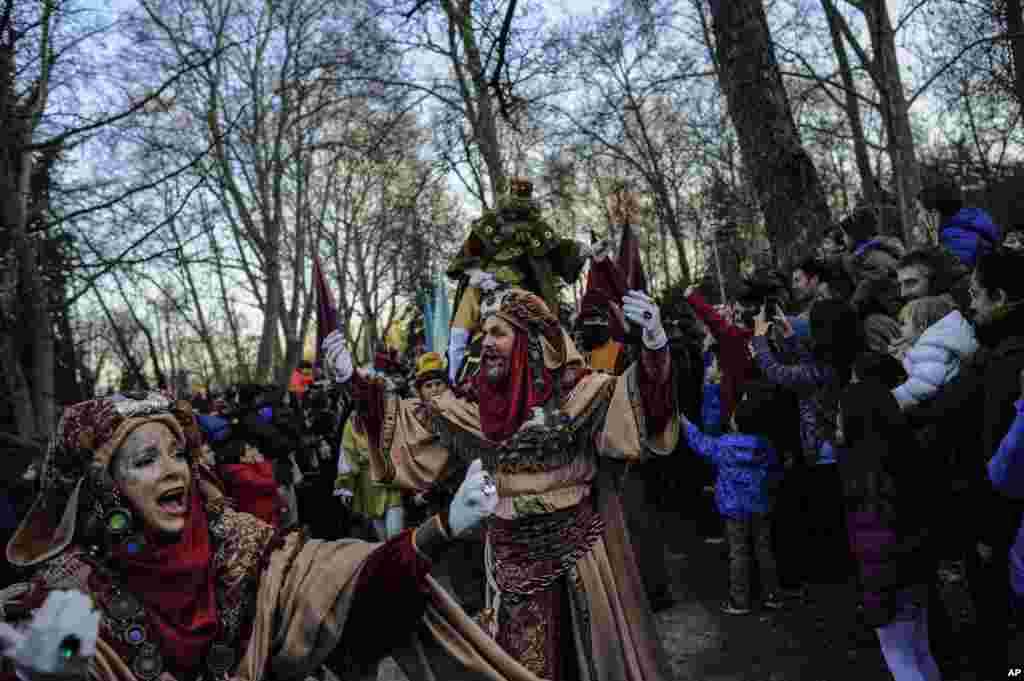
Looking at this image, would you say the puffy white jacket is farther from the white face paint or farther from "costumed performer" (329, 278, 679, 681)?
the white face paint

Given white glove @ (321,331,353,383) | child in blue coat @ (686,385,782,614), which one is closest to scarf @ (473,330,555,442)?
white glove @ (321,331,353,383)

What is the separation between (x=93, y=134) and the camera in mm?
5926

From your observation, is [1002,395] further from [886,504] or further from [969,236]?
[969,236]

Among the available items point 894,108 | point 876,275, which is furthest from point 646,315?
point 894,108

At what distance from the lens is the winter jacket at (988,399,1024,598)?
2992mm

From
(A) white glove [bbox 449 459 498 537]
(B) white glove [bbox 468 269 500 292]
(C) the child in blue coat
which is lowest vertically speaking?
(C) the child in blue coat

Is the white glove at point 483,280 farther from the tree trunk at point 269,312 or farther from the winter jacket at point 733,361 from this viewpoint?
Answer: the tree trunk at point 269,312

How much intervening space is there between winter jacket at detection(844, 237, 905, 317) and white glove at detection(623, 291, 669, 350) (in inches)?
82.5

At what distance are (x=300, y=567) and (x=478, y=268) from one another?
110 inches

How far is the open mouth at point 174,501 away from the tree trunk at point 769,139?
6.00 m

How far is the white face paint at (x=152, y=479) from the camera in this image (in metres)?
2.41

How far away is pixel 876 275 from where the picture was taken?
5.88 metres

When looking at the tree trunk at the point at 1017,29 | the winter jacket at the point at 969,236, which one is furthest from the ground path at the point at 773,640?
the tree trunk at the point at 1017,29

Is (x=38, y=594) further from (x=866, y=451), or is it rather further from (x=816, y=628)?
(x=816, y=628)
